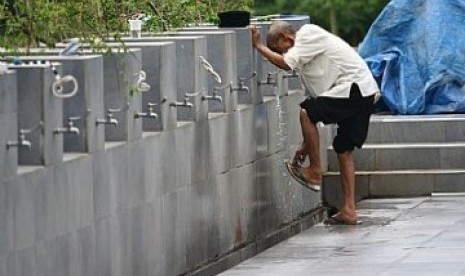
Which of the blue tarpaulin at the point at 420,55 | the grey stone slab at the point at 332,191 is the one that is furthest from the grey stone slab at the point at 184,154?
the blue tarpaulin at the point at 420,55

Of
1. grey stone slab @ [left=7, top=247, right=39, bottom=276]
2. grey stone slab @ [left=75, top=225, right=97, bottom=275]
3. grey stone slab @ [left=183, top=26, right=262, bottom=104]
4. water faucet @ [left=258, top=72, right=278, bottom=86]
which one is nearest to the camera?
grey stone slab @ [left=7, top=247, right=39, bottom=276]

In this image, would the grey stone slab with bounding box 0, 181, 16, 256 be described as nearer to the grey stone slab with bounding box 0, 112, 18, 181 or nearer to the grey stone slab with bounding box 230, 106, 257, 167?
the grey stone slab with bounding box 0, 112, 18, 181

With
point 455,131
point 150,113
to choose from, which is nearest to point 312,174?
point 455,131

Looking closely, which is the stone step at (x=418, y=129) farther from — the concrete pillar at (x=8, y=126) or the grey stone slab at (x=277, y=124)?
the concrete pillar at (x=8, y=126)

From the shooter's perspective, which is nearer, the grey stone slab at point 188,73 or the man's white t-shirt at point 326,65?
the grey stone slab at point 188,73

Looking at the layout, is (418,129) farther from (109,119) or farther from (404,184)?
(109,119)

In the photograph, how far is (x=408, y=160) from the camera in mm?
16781

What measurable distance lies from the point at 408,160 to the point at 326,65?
2.70 m

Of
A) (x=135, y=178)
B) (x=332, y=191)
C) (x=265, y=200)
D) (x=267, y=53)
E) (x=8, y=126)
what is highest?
(x=267, y=53)

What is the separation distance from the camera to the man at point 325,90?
558 inches

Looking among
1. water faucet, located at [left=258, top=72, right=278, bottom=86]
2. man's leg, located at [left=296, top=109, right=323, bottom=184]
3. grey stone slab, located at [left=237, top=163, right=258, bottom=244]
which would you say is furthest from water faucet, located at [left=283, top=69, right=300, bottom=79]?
grey stone slab, located at [left=237, top=163, right=258, bottom=244]

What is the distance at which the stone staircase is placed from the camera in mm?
16562

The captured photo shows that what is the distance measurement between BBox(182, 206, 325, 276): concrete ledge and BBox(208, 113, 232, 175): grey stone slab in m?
0.66

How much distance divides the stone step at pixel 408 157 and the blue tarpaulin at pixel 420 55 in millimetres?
1051
